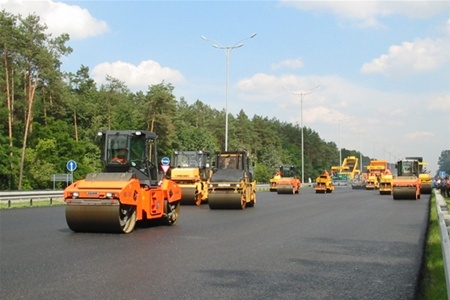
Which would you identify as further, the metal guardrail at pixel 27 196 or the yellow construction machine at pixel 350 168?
the yellow construction machine at pixel 350 168

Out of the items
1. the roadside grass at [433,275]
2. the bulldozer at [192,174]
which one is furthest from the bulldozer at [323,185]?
the roadside grass at [433,275]

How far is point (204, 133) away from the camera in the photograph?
3745 inches

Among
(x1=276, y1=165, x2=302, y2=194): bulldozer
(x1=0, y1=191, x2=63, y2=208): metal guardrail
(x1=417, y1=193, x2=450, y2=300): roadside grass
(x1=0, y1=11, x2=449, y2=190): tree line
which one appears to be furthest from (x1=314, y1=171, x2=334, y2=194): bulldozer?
(x1=417, y1=193, x2=450, y2=300): roadside grass

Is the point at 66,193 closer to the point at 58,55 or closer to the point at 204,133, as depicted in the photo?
the point at 58,55

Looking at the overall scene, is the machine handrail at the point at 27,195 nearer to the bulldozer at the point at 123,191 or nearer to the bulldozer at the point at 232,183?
the bulldozer at the point at 232,183

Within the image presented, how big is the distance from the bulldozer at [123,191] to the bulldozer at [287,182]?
96.5 feet

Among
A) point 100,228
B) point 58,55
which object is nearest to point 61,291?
point 100,228

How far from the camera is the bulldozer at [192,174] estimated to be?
27.9 m

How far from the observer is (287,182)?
4609cm

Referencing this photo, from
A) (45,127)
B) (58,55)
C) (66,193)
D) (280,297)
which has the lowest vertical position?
(280,297)

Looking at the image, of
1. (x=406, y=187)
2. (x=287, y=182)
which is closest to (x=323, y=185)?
(x=287, y=182)

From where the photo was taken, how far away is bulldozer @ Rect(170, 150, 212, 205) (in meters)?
27.9

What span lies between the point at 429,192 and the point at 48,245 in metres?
38.4

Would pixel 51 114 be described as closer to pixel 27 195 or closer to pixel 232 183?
pixel 27 195
